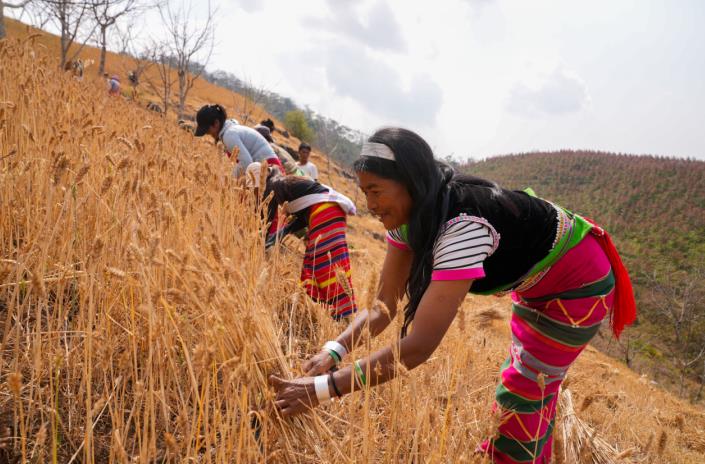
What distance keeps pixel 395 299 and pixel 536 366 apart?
53 cm

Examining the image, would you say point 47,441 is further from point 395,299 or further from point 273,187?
point 273,187

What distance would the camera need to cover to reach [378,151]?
1.28 meters

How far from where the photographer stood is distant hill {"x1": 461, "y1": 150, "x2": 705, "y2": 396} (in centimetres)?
1955

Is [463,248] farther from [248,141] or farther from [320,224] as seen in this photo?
[248,141]

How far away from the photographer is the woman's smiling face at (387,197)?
4.16 ft

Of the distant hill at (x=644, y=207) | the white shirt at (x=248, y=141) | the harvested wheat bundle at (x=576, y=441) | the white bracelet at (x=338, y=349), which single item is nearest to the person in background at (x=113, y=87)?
the white shirt at (x=248, y=141)

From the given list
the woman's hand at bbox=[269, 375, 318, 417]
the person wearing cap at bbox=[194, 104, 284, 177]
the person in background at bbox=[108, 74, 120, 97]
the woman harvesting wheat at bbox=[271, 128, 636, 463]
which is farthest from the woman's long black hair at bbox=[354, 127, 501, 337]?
the person in background at bbox=[108, 74, 120, 97]

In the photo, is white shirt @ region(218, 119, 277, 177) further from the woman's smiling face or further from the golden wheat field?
the woman's smiling face

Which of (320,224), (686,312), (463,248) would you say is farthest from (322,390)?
(686,312)

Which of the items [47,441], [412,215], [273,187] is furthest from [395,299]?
[273,187]

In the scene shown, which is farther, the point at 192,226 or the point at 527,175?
the point at 527,175

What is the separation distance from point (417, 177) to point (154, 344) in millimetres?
922

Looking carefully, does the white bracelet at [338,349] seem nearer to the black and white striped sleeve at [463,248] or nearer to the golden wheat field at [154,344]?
the golden wheat field at [154,344]

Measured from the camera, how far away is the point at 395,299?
160cm
